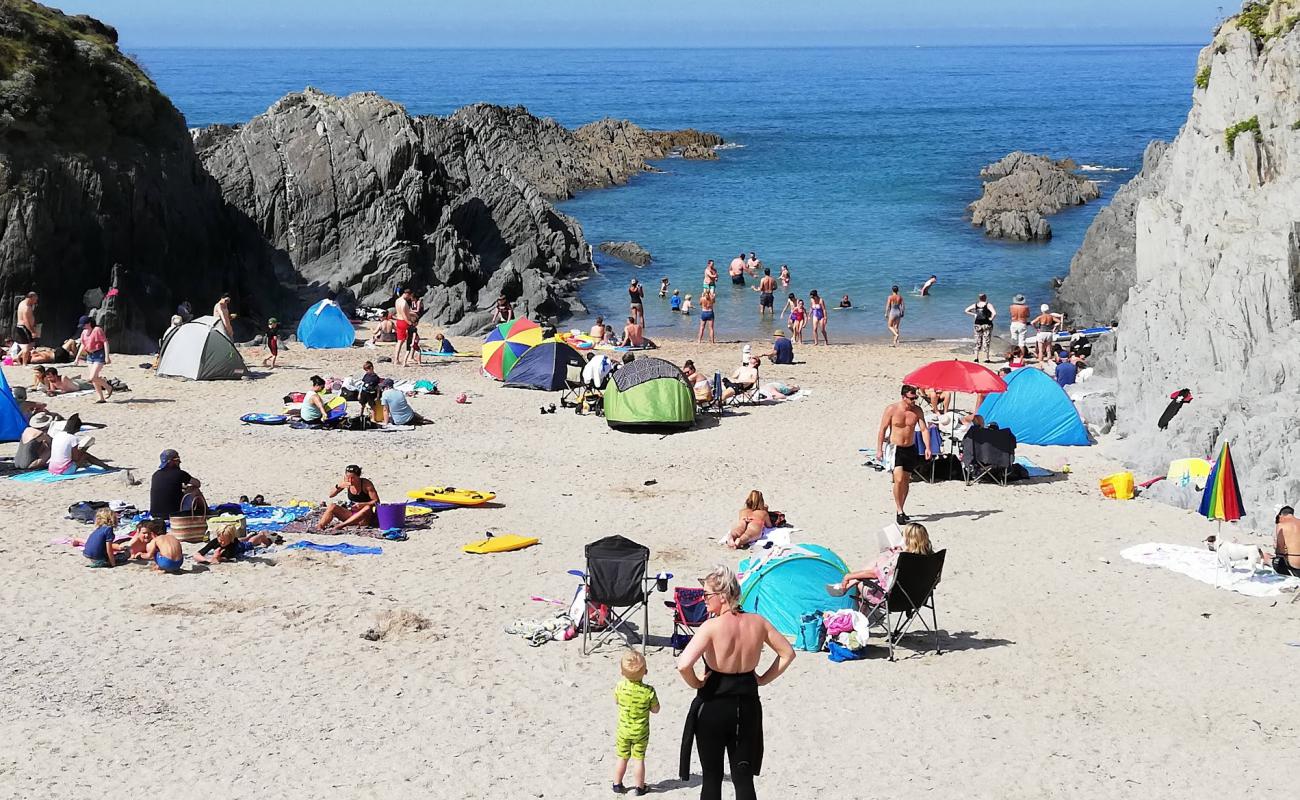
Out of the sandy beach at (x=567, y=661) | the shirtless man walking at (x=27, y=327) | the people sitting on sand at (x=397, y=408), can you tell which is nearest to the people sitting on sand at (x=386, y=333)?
the shirtless man walking at (x=27, y=327)

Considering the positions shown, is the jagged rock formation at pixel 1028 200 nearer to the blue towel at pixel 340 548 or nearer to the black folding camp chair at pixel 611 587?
the blue towel at pixel 340 548

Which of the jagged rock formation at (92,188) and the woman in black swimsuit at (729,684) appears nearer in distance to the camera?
the woman in black swimsuit at (729,684)

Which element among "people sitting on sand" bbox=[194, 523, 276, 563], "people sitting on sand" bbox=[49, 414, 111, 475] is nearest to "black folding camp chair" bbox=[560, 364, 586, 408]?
"people sitting on sand" bbox=[49, 414, 111, 475]

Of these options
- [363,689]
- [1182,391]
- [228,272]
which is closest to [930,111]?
[228,272]

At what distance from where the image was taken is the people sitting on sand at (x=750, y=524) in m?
15.3

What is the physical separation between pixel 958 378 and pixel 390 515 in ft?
23.2

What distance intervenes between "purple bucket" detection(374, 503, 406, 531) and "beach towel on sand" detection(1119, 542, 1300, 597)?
766cm

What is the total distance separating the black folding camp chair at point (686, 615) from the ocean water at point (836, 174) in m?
22.8

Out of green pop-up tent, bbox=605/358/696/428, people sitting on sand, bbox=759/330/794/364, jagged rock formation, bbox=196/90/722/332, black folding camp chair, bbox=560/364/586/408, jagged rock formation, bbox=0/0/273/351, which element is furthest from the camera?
jagged rock formation, bbox=196/90/722/332

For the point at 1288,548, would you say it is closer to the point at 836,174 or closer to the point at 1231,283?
→ the point at 1231,283

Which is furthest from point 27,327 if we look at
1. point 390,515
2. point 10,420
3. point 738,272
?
point 738,272

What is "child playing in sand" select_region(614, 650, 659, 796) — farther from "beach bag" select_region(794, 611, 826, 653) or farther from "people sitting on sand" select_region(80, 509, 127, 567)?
"people sitting on sand" select_region(80, 509, 127, 567)

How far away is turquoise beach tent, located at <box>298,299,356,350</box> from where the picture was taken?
96.5 ft

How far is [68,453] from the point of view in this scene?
58.3 ft
